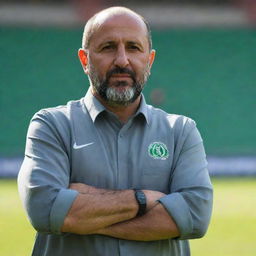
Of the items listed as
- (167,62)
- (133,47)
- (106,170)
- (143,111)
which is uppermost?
(167,62)

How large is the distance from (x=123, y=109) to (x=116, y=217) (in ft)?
1.73

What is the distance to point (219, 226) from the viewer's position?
12.0 metres

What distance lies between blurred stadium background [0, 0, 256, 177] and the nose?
71.0 ft

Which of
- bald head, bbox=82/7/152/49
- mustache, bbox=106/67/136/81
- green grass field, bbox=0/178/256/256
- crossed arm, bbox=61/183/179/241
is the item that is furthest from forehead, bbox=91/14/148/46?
green grass field, bbox=0/178/256/256

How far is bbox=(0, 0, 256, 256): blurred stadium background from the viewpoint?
86.5 ft

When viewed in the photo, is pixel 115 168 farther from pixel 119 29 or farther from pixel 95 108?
pixel 119 29

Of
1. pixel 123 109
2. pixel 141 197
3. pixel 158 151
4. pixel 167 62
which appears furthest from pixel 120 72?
pixel 167 62

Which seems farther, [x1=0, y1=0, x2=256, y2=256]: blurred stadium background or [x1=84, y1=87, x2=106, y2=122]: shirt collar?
[x1=0, y1=0, x2=256, y2=256]: blurred stadium background

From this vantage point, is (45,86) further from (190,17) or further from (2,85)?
(190,17)

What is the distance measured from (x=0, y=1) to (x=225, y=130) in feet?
28.3

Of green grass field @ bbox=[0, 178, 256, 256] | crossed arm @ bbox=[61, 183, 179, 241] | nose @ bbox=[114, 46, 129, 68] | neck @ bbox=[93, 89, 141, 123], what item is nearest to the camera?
crossed arm @ bbox=[61, 183, 179, 241]

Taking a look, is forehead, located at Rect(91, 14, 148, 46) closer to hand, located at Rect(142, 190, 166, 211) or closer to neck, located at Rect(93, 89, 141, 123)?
neck, located at Rect(93, 89, 141, 123)

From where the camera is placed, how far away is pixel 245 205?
14477 mm

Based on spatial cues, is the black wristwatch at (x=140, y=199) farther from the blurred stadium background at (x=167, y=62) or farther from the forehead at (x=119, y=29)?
the blurred stadium background at (x=167, y=62)
